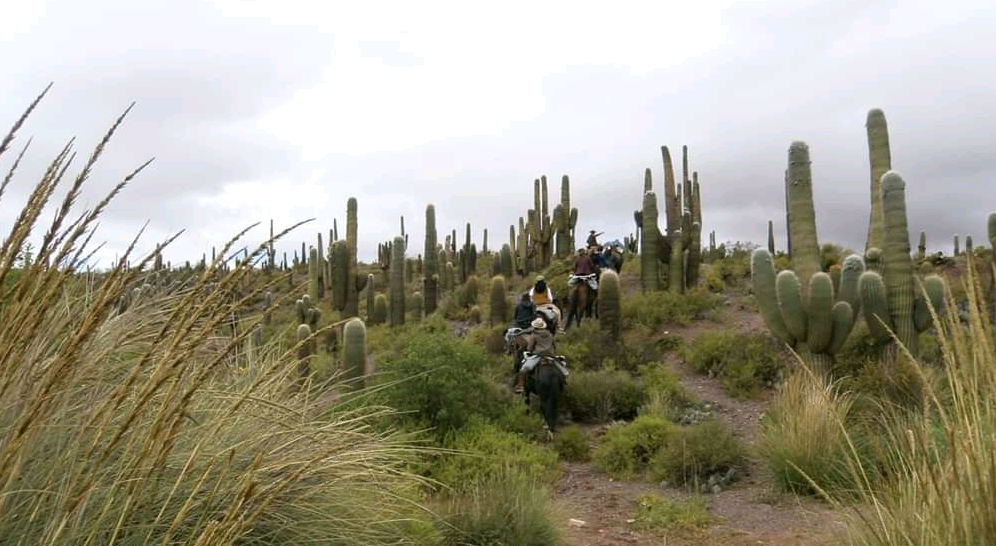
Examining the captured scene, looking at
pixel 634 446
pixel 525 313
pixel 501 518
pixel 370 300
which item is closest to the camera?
pixel 501 518

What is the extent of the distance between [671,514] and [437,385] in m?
3.60

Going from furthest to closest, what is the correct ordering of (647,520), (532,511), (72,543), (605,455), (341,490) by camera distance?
(605,455) < (647,520) < (532,511) < (341,490) < (72,543)

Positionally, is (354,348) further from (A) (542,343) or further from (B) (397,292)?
(B) (397,292)

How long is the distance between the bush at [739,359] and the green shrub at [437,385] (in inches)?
217

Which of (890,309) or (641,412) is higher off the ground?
(890,309)

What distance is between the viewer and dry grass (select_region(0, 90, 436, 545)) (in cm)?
185

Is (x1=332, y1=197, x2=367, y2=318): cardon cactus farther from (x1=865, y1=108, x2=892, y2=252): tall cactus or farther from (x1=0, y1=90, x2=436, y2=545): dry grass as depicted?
(x1=0, y1=90, x2=436, y2=545): dry grass

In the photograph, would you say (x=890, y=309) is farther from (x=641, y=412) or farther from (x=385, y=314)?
Answer: (x=385, y=314)

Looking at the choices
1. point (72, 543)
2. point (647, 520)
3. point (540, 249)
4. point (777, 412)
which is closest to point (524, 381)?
point (777, 412)

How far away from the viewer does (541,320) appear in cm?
1275

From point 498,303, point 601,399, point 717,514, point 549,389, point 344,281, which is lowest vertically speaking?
point 717,514

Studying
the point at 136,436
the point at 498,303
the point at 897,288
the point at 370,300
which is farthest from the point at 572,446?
the point at 370,300

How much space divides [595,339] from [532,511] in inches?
431

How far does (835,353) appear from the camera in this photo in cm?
1240
